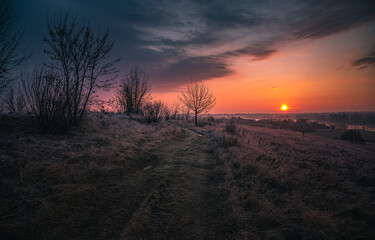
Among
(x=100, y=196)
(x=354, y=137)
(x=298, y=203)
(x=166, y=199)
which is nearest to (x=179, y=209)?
(x=166, y=199)

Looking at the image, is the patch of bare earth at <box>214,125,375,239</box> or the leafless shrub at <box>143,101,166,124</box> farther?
the leafless shrub at <box>143,101,166,124</box>

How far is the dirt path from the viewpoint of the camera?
→ 239 centimetres

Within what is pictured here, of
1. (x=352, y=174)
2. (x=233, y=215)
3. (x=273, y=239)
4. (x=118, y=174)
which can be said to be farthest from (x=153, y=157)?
(x=352, y=174)

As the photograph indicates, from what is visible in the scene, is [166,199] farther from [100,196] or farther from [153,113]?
[153,113]

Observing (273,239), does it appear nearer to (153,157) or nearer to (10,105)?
(153,157)

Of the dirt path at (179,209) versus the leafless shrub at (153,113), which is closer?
the dirt path at (179,209)

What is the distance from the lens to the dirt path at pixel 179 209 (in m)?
2.39

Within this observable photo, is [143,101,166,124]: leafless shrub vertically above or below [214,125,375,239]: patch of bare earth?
above

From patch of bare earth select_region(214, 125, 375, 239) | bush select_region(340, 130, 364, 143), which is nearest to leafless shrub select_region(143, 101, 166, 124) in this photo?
patch of bare earth select_region(214, 125, 375, 239)

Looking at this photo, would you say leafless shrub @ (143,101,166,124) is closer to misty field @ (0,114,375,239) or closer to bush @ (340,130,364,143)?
misty field @ (0,114,375,239)

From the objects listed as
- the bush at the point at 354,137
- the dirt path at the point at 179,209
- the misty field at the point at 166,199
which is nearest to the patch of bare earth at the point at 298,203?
the misty field at the point at 166,199

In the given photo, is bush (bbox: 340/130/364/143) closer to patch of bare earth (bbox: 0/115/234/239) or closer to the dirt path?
patch of bare earth (bbox: 0/115/234/239)

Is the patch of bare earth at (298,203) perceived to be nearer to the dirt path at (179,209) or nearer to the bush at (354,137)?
the dirt path at (179,209)

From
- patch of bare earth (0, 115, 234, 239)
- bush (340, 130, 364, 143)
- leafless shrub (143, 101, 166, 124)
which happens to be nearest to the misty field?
patch of bare earth (0, 115, 234, 239)
